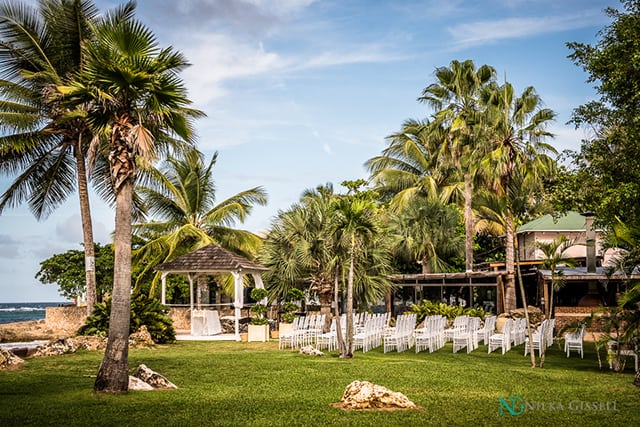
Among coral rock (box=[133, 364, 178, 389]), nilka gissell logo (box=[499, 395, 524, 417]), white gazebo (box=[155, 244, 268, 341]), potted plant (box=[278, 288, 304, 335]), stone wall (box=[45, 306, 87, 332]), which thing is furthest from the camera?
stone wall (box=[45, 306, 87, 332])

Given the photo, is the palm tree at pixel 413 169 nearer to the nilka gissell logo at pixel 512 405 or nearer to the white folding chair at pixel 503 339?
the white folding chair at pixel 503 339

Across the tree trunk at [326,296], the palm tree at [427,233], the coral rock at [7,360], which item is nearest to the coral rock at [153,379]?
the coral rock at [7,360]

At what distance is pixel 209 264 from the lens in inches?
1027

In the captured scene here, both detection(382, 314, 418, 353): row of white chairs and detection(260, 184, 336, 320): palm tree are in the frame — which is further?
detection(260, 184, 336, 320): palm tree

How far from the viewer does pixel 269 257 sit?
1131 inches

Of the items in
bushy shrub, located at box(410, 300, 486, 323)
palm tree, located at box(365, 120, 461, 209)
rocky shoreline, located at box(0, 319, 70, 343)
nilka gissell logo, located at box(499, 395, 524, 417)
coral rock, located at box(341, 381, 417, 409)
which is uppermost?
palm tree, located at box(365, 120, 461, 209)

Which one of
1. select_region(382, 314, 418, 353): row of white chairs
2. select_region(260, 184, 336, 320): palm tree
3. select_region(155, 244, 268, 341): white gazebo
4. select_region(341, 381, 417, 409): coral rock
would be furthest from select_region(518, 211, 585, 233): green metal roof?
select_region(341, 381, 417, 409): coral rock

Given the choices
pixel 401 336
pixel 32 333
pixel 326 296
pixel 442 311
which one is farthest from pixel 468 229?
pixel 32 333

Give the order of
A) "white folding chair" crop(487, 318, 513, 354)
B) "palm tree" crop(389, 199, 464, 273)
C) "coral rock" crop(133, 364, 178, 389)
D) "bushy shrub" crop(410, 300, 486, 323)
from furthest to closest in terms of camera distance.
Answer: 1. "palm tree" crop(389, 199, 464, 273)
2. "bushy shrub" crop(410, 300, 486, 323)
3. "white folding chair" crop(487, 318, 513, 354)
4. "coral rock" crop(133, 364, 178, 389)

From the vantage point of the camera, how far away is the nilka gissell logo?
387 inches

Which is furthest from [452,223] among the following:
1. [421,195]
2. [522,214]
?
[522,214]

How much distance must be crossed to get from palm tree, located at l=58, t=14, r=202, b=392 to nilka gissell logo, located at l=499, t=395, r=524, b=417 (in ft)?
19.7

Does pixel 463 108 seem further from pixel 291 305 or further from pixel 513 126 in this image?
pixel 291 305

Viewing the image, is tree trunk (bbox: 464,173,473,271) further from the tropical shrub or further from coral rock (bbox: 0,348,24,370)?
coral rock (bbox: 0,348,24,370)
